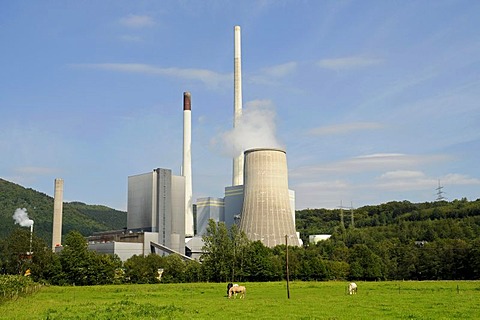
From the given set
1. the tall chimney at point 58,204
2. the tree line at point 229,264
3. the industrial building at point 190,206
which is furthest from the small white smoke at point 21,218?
the tree line at point 229,264

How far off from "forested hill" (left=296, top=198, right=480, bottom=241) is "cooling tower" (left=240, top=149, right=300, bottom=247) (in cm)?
2905

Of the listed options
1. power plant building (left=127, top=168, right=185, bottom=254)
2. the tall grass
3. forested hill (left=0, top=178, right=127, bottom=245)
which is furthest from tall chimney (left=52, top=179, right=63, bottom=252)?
the tall grass

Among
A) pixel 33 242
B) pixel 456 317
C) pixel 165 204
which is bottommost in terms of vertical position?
pixel 456 317

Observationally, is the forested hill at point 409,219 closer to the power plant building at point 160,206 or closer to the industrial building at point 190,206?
the industrial building at point 190,206

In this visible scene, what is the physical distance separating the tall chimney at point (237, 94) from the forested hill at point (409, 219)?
22991mm

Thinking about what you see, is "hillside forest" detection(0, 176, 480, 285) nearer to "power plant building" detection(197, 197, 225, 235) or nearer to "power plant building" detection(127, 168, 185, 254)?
"power plant building" detection(127, 168, 185, 254)

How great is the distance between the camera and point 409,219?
11262 cm

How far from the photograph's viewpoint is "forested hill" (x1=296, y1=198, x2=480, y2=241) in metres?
80.5

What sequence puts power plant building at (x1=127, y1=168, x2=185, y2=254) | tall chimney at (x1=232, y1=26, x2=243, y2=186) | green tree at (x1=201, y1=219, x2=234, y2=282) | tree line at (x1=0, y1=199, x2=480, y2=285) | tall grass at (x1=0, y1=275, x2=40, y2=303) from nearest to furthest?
tall grass at (x1=0, y1=275, x2=40, y2=303), tree line at (x1=0, y1=199, x2=480, y2=285), green tree at (x1=201, y1=219, x2=234, y2=282), power plant building at (x1=127, y1=168, x2=185, y2=254), tall chimney at (x1=232, y1=26, x2=243, y2=186)

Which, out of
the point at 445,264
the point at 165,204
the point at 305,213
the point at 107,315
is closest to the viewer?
the point at 107,315

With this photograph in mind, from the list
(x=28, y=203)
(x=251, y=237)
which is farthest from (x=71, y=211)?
(x=251, y=237)

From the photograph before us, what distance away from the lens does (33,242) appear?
47938 mm

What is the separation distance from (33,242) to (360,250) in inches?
1109

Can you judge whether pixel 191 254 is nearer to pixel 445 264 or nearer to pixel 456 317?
pixel 445 264
